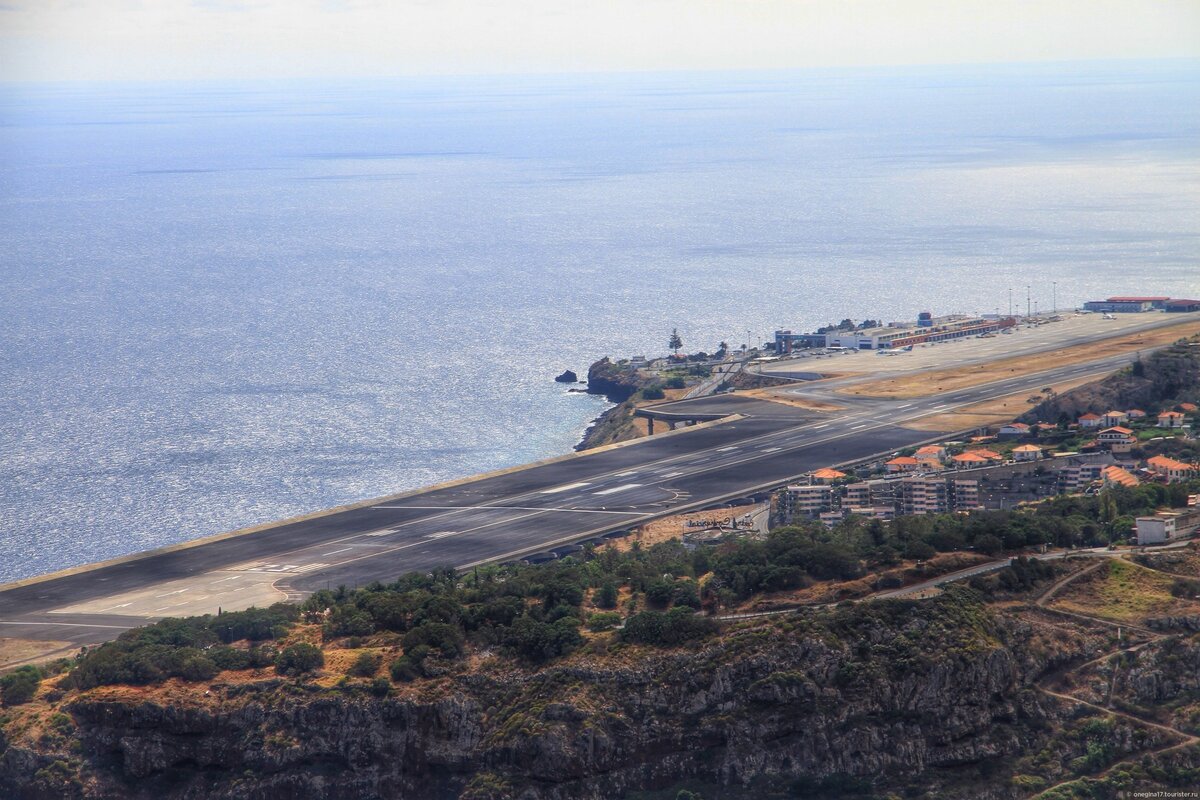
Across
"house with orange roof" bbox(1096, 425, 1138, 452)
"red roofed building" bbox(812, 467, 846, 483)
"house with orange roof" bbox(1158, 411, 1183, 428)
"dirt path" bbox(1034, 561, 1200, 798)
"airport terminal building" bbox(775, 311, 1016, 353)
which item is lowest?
"dirt path" bbox(1034, 561, 1200, 798)

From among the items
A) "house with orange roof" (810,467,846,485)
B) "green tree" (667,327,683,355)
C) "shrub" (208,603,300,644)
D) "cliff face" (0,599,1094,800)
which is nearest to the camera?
"cliff face" (0,599,1094,800)

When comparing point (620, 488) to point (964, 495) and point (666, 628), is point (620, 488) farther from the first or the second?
point (666, 628)

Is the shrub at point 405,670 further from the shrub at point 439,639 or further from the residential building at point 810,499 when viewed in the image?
the residential building at point 810,499

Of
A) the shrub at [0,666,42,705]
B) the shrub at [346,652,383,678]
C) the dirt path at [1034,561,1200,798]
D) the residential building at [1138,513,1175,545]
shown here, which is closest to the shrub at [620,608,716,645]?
the shrub at [346,652,383,678]

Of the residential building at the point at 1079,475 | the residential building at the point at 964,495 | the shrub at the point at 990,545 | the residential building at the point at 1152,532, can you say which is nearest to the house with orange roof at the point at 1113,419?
the residential building at the point at 1079,475

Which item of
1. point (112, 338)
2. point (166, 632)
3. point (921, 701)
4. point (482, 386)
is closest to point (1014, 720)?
point (921, 701)

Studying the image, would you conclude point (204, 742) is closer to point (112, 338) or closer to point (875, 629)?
point (875, 629)

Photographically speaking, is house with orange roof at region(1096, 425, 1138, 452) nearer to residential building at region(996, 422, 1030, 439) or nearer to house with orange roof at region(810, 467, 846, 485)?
residential building at region(996, 422, 1030, 439)

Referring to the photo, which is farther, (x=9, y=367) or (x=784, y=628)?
(x=9, y=367)
